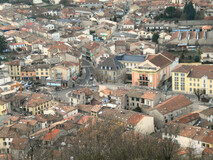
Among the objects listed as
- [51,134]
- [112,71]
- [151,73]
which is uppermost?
[151,73]

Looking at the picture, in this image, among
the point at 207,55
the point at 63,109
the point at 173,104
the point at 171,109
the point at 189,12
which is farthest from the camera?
the point at 189,12

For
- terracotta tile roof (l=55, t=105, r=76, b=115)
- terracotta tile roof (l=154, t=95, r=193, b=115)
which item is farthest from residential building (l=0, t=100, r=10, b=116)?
terracotta tile roof (l=154, t=95, r=193, b=115)

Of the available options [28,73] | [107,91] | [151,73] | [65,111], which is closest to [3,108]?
[65,111]

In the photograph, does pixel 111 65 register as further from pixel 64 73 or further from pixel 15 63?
pixel 15 63

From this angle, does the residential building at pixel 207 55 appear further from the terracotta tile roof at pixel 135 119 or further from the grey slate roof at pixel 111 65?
the terracotta tile roof at pixel 135 119

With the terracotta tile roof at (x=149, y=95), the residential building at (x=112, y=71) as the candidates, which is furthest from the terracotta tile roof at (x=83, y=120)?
the residential building at (x=112, y=71)

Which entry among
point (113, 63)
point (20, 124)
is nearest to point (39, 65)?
point (113, 63)

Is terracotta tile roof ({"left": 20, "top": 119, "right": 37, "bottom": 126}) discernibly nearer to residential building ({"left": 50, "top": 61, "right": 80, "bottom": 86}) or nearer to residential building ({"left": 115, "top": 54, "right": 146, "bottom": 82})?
residential building ({"left": 50, "top": 61, "right": 80, "bottom": 86})
